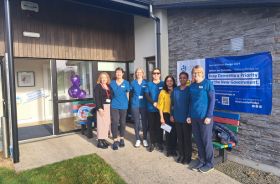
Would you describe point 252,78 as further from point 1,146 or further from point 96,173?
point 1,146

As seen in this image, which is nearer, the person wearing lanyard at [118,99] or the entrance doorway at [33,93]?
the person wearing lanyard at [118,99]

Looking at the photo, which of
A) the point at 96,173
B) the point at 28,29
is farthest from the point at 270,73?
the point at 28,29

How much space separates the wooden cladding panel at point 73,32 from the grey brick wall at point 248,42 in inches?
92.3

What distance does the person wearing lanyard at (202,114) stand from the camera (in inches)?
137

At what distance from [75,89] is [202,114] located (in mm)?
3807

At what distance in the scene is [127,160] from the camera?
4203mm

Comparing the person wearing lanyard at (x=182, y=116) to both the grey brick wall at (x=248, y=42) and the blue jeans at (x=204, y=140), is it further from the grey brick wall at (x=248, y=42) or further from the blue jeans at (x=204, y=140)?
the grey brick wall at (x=248, y=42)

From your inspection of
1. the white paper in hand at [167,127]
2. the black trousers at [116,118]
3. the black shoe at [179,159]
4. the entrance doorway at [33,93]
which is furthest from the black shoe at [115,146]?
the entrance doorway at [33,93]

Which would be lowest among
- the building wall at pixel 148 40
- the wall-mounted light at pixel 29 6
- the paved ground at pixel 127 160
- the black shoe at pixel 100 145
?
the paved ground at pixel 127 160

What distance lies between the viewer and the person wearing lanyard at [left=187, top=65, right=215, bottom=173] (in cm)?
349

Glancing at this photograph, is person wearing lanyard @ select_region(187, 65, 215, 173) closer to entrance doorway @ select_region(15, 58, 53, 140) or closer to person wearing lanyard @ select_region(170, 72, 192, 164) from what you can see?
person wearing lanyard @ select_region(170, 72, 192, 164)

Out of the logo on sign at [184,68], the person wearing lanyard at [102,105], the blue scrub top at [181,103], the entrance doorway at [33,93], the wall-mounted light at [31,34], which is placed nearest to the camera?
the blue scrub top at [181,103]

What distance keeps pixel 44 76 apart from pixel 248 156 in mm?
6893

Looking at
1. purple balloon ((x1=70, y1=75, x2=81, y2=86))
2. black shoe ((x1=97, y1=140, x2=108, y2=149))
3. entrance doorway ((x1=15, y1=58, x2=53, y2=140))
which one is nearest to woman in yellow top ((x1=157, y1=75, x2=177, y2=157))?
black shoe ((x1=97, y1=140, x2=108, y2=149))
